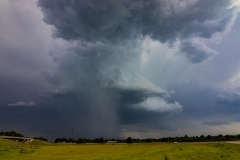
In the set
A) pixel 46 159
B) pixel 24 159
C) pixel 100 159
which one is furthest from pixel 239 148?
pixel 24 159

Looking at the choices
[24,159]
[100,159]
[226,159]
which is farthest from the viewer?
[24,159]

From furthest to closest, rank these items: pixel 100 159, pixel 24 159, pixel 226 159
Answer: pixel 24 159 < pixel 100 159 < pixel 226 159

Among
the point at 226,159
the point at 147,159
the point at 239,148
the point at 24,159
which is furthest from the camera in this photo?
the point at 239,148

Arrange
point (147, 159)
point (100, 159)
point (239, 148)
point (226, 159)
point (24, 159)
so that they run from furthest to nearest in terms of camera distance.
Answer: point (239, 148) < point (24, 159) < point (100, 159) < point (147, 159) < point (226, 159)

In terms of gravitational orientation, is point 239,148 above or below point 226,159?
above

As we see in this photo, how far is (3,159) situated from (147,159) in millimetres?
39159

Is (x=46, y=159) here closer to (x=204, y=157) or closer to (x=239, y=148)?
(x=204, y=157)

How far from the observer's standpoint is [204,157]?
5969 centimetres

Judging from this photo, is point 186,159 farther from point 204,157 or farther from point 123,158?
point 123,158

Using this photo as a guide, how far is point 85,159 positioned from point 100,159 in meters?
4.67

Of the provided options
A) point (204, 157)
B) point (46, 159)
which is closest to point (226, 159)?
point (204, 157)

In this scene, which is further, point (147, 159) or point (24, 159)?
point (24, 159)

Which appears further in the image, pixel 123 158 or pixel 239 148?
pixel 239 148

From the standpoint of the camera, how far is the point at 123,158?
67.4m
